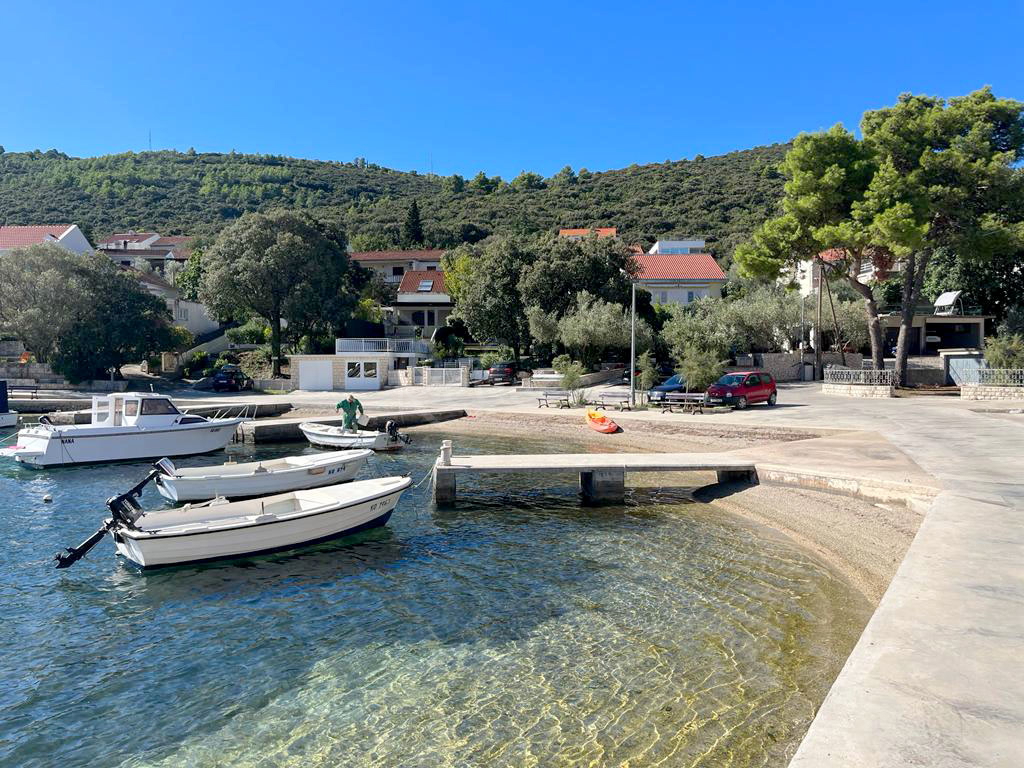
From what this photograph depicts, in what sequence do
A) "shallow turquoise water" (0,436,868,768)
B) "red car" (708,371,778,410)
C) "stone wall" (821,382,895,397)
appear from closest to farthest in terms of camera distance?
"shallow turquoise water" (0,436,868,768)
"red car" (708,371,778,410)
"stone wall" (821,382,895,397)

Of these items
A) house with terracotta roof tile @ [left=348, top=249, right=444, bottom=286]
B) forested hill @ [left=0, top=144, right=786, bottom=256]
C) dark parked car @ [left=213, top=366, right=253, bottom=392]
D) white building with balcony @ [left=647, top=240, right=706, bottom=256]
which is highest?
forested hill @ [left=0, top=144, right=786, bottom=256]

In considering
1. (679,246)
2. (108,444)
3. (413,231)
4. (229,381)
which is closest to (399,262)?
(413,231)

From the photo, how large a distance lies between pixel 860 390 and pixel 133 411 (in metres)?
33.0

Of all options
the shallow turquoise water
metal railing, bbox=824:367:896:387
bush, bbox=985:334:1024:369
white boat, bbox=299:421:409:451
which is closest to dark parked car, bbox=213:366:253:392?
white boat, bbox=299:421:409:451

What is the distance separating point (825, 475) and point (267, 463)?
13829 mm

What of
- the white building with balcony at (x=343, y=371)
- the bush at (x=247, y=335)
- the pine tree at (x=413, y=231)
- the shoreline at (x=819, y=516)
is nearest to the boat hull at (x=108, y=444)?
the shoreline at (x=819, y=516)

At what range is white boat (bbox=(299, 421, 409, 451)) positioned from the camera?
25312 millimetres

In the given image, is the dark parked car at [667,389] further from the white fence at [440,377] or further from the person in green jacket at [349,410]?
the white fence at [440,377]

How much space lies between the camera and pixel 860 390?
34875mm

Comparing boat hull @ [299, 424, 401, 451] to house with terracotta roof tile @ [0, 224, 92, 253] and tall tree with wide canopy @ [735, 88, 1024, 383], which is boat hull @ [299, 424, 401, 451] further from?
house with terracotta roof tile @ [0, 224, 92, 253]

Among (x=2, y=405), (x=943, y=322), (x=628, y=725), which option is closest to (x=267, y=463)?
(x=628, y=725)

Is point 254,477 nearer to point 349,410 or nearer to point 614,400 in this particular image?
point 349,410

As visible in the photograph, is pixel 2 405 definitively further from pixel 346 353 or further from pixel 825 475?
pixel 825 475

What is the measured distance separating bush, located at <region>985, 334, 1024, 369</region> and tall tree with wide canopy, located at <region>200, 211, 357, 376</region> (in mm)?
40702
